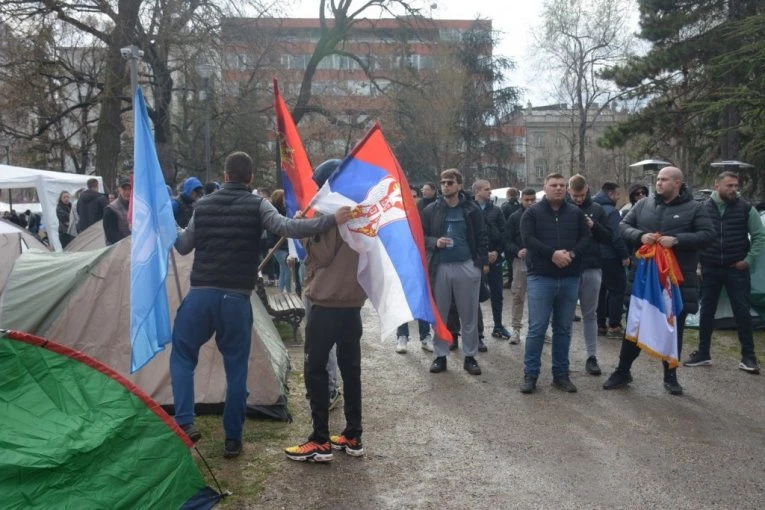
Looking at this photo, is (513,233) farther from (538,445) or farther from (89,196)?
(89,196)

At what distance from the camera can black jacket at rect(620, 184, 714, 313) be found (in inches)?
261

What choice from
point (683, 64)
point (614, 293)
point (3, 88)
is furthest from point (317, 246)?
point (3, 88)

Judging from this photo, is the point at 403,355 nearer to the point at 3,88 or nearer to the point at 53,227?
the point at 53,227

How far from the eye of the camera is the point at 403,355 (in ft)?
28.4

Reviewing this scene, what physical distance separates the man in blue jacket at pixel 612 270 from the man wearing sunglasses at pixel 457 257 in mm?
2353

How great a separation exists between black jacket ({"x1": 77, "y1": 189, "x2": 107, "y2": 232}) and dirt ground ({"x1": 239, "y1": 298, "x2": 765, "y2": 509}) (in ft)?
26.2

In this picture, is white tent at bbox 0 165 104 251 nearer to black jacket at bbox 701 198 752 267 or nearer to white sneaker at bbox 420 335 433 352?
white sneaker at bbox 420 335 433 352

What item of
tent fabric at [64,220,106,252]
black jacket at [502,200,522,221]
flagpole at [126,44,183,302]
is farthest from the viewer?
black jacket at [502,200,522,221]

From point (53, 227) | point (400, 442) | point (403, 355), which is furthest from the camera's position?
point (53, 227)

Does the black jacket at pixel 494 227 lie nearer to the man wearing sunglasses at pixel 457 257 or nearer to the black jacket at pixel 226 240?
the man wearing sunglasses at pixel 457 257

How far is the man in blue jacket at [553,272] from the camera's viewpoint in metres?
6.86

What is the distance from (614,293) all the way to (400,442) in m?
5.23

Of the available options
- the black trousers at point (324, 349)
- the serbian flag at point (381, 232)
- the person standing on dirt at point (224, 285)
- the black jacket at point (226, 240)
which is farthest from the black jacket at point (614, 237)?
the black jacket at point (226, 240)

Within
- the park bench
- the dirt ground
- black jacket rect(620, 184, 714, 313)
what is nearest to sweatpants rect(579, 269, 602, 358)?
the dirt ground
